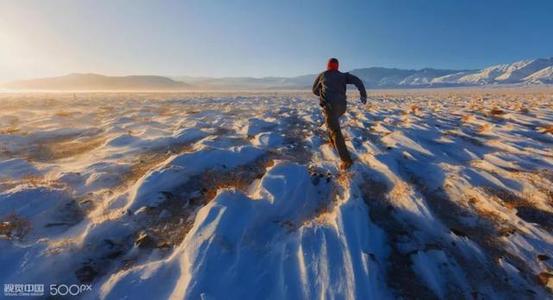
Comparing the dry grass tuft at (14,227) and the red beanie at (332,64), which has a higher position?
the red beanie at (332,64)

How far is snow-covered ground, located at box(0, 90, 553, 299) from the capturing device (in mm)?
3219

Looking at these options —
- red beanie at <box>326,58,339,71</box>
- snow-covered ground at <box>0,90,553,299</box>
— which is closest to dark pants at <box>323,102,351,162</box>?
snow-covered ground at <box>0,90,553,299</box>

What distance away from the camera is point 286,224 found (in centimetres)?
430

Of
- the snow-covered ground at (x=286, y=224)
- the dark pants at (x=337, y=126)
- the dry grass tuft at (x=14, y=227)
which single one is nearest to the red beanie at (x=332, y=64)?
the dark pants at (x=337, y=126)

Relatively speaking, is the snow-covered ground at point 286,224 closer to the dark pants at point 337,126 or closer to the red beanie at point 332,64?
the dark pants at point 337,126

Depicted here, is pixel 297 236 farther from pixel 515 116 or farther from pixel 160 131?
pixel 515 116

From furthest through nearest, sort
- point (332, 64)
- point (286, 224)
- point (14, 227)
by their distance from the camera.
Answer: point (332, 64) → point (286, 224) → point (14, 227)

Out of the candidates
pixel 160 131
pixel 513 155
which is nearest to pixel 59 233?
pixel 160 131

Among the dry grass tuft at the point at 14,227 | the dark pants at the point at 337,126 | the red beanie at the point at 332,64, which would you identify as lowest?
the dry grass tuft at the point at 14,227

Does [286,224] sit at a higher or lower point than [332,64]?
lower

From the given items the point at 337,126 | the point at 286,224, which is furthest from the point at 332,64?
the point at 286,224

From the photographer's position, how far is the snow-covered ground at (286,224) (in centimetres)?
322

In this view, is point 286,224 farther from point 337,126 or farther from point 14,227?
point 14,227

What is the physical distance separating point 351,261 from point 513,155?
18.2 ft
